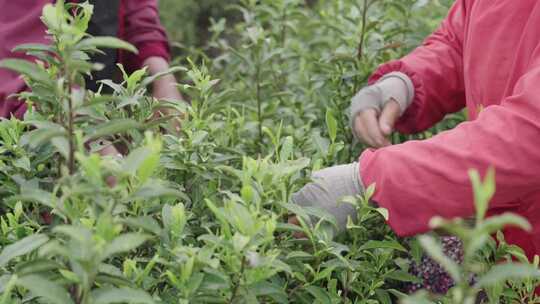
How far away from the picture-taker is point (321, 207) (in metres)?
1.50

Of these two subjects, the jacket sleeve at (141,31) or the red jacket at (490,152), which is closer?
the red jacket at (490,152)

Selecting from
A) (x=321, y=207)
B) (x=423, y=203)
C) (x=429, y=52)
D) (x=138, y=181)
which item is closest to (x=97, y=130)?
(x=138, y=181)

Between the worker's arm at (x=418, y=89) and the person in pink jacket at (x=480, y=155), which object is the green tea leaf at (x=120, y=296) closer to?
the person in pink jacket at (x=480, y=155)

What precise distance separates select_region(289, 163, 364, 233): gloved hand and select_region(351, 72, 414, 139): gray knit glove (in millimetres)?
483

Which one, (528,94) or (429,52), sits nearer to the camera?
(528,94)

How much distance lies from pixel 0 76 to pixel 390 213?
994 mm

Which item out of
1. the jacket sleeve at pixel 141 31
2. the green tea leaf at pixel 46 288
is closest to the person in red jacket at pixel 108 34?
the jacket sleeve at pixel 141 31


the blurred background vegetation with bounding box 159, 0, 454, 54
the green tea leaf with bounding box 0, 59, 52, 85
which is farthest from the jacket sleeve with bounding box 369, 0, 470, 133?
the blurred background vegetation with bounding box 159, 0, 454, 54

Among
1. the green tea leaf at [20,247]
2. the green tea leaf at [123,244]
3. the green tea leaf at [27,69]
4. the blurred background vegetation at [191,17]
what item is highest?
the green tea leaf at [27,69]

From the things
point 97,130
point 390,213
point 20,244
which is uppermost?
point 97,130

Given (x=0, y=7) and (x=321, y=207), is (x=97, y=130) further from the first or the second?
(x=0, y=7)

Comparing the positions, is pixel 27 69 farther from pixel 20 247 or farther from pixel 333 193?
pixel 333 193

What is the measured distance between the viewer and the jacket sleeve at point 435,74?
6.72ft

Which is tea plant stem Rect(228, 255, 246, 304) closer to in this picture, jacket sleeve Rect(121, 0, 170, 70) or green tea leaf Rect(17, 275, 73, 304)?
green tea leaf Rect(17, 275, 73, 304)
